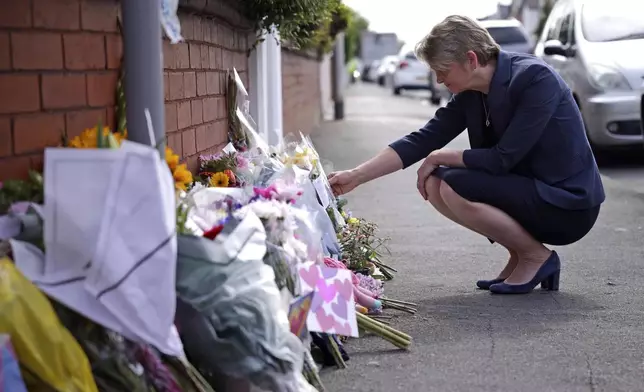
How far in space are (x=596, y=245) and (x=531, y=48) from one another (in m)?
13.3

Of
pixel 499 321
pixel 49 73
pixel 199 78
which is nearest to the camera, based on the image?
pixel 49 73

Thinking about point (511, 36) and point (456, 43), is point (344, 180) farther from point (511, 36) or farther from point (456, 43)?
point (511, 36)

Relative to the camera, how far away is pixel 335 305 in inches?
135

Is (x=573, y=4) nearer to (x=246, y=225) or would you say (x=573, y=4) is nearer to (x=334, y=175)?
(x=334, y=175)

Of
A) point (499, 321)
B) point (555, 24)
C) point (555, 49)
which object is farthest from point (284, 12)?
point (555, 24)

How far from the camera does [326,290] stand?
11.2 ft

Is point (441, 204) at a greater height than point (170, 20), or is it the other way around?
point (170, 20)

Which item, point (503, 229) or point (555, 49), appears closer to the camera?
point (503, 229)

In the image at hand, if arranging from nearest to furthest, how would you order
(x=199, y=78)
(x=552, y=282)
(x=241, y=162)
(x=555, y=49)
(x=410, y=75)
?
(x=241, y=162), (x=199, y=78), (x=552, y=282), (x=555, y=49), (x=410, y=75)

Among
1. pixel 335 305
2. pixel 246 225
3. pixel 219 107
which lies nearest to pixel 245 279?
pixel 246 225

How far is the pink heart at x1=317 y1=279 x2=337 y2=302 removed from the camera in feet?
11.1

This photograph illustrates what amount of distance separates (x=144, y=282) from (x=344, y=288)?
119 cm

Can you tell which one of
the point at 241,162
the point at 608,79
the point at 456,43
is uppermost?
the point at 456,43

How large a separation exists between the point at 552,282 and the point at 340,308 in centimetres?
160
